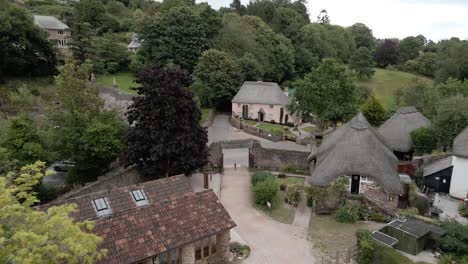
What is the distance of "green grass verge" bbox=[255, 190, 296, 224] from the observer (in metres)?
24.9

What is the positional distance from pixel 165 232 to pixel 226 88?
34013 millimetres

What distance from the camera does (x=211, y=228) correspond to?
18.2 meters

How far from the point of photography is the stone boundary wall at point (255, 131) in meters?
42.1

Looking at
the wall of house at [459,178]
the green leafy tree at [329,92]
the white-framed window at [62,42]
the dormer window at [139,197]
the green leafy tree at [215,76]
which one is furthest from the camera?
the white-framed window at [62,42]

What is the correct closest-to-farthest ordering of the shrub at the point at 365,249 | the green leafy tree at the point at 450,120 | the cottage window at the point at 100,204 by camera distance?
the cottage window at the point at 100,204, the shrub at the point at 365,249, the green leafy tree at the point at 450,120

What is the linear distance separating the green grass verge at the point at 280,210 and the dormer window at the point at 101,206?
11784mm

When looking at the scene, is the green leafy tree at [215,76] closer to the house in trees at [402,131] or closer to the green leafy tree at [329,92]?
the green leafy tree at [329,92]

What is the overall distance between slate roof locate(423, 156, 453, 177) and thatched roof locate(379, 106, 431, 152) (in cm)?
380

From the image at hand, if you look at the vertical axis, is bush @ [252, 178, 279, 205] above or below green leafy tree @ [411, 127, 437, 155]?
below

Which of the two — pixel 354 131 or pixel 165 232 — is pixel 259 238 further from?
pixel 354 131

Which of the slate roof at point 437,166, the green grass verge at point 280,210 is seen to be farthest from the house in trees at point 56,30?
the slate roof at point 437,166

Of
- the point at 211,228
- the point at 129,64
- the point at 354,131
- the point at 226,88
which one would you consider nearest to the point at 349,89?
the point at 354,131

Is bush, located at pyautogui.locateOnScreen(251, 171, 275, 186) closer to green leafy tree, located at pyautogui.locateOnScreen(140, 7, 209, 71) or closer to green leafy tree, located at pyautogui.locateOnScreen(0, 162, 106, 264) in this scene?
green leafy tree, located at pyautogui.locateOnScreen(0, 162, 106, 264)

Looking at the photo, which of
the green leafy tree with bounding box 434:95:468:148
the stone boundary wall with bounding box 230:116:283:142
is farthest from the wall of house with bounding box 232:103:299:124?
the green leafy tree with bounding box 434:95:468:148
